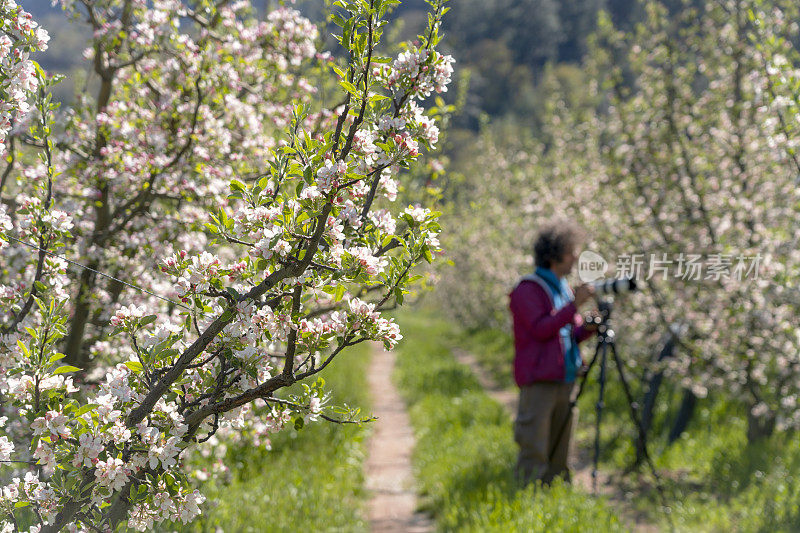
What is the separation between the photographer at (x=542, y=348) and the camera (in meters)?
4.64

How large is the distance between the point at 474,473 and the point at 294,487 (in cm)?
156

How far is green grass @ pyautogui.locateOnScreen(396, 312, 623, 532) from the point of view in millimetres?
4117

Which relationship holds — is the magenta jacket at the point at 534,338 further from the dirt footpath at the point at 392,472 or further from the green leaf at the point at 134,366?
the green leaf at the point at 134,366

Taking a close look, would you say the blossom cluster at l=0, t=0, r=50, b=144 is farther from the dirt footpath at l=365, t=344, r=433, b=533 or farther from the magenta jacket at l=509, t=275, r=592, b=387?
the magenta jacket at l=509, t=275, r=592, b=387

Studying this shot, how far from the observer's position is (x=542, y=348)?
4.71 meters

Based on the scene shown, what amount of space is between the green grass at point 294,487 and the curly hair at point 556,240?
1930mm

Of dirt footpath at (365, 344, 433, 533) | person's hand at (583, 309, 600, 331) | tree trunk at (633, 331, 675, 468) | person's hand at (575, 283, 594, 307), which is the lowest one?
dirt footpath at (365, 344, 433, 533)

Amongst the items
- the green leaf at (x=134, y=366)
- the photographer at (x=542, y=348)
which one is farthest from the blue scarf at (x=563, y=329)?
the green leaf at (x=134, y=366)

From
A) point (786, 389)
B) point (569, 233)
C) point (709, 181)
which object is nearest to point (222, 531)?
point (569, 233)

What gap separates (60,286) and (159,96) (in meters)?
1.97

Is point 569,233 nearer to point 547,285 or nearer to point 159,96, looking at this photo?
point 547,285

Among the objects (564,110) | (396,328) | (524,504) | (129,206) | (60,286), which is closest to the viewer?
(396,328)

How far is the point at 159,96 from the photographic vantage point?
12.8ft

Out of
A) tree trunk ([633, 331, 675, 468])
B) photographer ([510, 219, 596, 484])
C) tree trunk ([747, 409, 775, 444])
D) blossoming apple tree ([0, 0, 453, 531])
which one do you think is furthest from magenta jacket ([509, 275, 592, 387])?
tree trunk ([747, 409, 775, 444])
